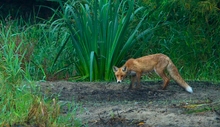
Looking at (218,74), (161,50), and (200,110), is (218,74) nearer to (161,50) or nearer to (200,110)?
(161,50)

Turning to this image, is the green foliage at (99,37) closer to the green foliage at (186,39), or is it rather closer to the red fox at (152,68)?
the red fox at (152,68)

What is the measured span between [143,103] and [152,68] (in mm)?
1699

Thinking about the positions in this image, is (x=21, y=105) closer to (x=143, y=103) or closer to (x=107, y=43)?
(x=143, y=103)

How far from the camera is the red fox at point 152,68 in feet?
31.3

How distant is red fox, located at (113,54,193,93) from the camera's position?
9555 millimetres

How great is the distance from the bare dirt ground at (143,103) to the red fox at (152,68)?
16cm

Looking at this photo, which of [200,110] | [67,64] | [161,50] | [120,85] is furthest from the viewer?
[161,50]

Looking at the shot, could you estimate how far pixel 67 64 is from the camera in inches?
456

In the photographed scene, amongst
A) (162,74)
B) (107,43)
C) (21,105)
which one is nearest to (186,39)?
(107,43)

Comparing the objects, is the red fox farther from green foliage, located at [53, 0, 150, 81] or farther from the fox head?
green foliage, located at [53, 0, 150, 81]

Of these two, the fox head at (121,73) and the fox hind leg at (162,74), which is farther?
the fox head at (121,73)

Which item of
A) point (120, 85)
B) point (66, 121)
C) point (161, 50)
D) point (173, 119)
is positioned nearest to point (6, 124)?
point (66, 121)

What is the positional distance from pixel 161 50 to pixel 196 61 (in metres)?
0.77

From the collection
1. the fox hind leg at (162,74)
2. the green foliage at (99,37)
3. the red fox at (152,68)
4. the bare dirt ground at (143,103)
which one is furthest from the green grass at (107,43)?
the fox hind leg at (162,74)
